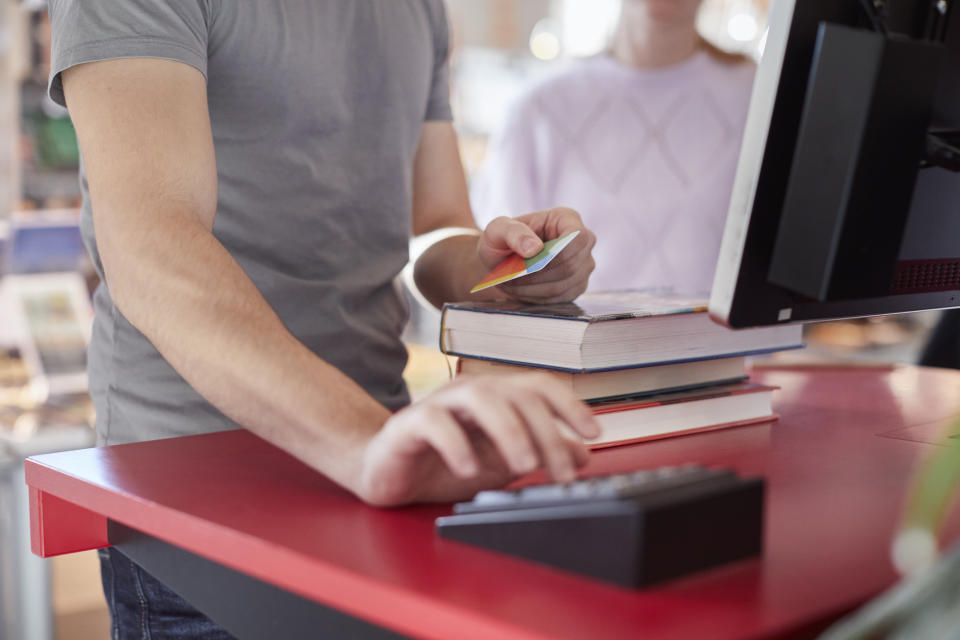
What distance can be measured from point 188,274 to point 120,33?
25 cm

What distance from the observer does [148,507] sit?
63cm

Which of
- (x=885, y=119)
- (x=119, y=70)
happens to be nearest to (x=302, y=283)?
(x=119, y=70)

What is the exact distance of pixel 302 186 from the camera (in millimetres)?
1050

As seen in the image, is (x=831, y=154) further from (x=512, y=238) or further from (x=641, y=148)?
(x=641, y=148)

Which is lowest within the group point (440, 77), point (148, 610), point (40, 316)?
point (40, 316)

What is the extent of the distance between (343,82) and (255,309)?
44 cm

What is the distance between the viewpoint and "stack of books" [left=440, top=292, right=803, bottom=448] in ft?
2.62

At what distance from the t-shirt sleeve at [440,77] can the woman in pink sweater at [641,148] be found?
530 millimetres

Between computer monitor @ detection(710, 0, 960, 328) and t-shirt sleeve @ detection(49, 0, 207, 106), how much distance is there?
0.49 m

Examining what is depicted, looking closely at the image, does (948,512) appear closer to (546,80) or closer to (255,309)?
(255,309)

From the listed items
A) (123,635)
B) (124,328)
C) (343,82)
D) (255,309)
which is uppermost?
(343,82)

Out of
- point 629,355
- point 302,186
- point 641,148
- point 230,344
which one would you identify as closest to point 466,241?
point 302,186

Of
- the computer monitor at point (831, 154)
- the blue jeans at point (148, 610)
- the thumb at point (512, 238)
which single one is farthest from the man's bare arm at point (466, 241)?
the blue jeans at point (148, 610)

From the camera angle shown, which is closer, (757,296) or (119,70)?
(757,296)
